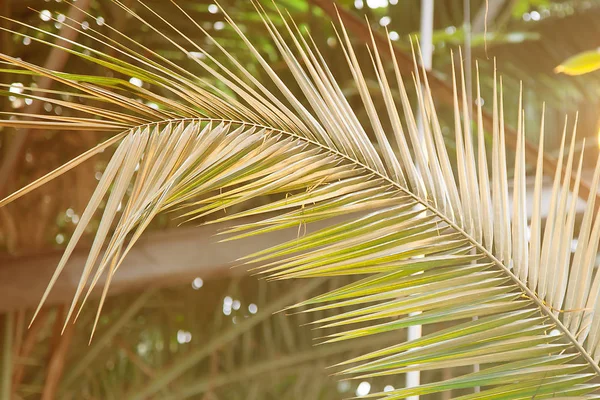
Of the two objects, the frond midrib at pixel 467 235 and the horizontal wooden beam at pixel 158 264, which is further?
the horizontal wooden beam at pixel 158 264

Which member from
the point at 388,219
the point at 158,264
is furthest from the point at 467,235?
the point at 158,264

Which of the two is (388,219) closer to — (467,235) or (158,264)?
(467,235)

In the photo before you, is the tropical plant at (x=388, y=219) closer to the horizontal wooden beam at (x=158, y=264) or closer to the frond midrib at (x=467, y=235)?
the frond midrib at (x=467, y=235)

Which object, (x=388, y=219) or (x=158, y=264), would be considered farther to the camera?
(x=158, y=264)

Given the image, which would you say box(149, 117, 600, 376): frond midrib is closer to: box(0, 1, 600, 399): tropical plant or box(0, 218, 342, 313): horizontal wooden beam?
box(0, 1, 600, 399): tropical plant

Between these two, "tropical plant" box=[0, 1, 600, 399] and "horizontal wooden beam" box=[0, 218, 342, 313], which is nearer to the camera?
"tropical plant" box=[0, 1, 600, 399]

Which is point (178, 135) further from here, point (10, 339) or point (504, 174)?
point (10, 339)

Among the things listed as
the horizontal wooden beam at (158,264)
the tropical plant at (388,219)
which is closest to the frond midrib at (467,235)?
the tropical plant at (388,219)

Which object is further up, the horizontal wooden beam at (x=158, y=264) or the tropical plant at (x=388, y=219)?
the tropical plant at (x=388, y=219)

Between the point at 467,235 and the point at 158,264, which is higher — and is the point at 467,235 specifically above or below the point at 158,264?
above

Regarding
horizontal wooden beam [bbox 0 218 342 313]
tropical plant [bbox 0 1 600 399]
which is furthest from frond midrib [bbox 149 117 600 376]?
horizontal wooden beam [bbox 0 218 342 313]

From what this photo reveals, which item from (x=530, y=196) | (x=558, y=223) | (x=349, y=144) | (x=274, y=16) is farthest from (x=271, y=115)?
(x=274, y=16)
